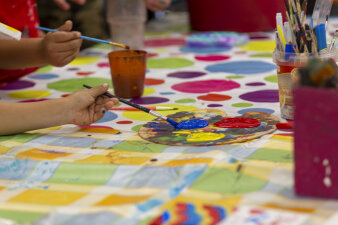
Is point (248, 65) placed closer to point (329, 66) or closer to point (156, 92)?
point (156, 92)

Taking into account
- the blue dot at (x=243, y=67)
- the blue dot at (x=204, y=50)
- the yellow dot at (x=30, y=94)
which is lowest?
the yellow dot at (x=30, y=94)

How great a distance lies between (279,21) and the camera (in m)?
0.86

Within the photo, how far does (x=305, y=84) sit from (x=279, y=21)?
1.07ft

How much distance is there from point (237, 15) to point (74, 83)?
794mm

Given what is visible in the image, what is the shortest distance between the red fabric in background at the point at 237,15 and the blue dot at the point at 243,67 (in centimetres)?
46

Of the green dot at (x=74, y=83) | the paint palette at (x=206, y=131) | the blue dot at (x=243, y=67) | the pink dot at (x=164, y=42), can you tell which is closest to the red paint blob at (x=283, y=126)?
the paint palette at (x=206, y=131)

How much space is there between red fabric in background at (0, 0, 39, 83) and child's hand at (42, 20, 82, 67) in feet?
0.53

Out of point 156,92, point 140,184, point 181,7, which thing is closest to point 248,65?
point 156,92

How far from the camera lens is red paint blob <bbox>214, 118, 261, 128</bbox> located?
0.84m

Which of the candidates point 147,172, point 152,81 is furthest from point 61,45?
point 147,172

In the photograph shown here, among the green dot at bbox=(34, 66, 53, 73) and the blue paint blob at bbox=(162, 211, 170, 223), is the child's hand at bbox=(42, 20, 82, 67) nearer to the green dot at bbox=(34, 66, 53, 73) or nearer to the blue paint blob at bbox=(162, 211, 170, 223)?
the green dot at bbox=(34, 66, 53, 73)

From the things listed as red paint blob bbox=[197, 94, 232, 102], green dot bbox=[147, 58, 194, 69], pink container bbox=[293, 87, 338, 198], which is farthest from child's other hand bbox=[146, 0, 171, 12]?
pink container bbox=[293, 87, 338, 198]

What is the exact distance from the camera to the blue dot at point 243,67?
1.26m

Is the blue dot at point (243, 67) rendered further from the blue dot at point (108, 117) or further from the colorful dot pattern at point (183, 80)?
the blue dot at point (108, 117)
